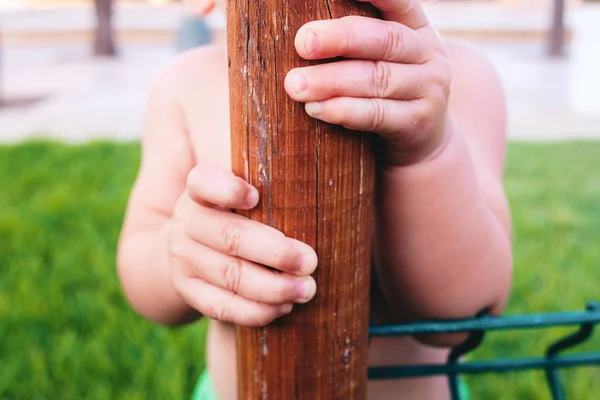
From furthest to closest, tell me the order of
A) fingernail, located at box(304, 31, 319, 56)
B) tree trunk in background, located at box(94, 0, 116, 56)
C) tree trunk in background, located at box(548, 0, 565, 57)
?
tree trunk in background, located at box(94, 0, 116, 56) → tree trunk in background, located at box(548, 0, 565, 57) → fingernail, located at box(304, 31, 319, 56)

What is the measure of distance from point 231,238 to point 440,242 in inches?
13.3

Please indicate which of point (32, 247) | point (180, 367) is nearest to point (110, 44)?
point (32, 247)

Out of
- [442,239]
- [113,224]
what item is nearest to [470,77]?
[442,239]

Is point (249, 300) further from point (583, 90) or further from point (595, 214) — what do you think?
point (583, 90)

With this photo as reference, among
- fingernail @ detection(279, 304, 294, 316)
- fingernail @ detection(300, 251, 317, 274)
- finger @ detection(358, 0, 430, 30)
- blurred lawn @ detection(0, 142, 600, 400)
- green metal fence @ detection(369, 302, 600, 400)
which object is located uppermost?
finger @ detection(358, 0, 430, 30)

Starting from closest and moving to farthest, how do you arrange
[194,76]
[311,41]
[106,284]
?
1. [311,41]
2. [194,76]
3. [106,284]

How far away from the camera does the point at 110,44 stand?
1087 cm

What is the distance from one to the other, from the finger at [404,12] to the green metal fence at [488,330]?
1.40 feet

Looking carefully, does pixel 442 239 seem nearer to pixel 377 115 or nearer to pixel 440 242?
pixel 440 242

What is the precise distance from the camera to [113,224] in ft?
12.3

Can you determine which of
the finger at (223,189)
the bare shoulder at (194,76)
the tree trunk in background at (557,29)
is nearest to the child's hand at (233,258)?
the finger at (223,189)

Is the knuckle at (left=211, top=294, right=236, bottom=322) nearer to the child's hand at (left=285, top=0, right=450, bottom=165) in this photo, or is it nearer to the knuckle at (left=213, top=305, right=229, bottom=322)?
the knuckle at (left=213, top=305, right=229, bottom=322)

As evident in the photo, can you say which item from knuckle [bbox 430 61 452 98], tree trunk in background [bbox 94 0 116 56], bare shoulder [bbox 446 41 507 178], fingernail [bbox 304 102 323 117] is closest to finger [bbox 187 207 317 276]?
fingernail [bbox 304 102 323 117]

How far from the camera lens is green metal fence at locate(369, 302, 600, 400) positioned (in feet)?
3.15
